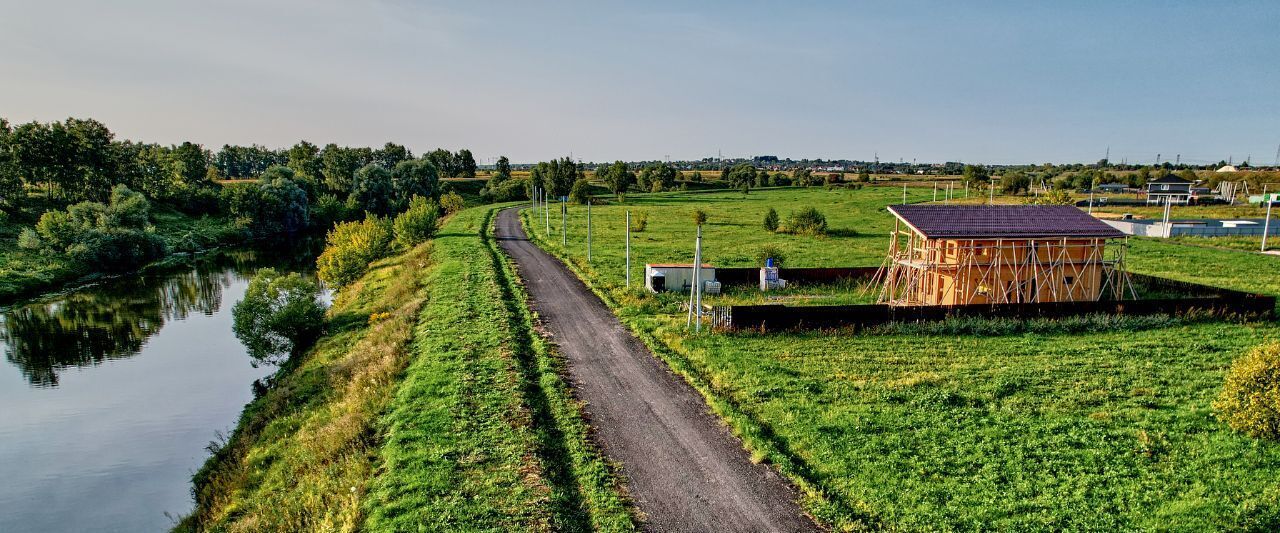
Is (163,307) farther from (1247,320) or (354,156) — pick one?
(354,156)

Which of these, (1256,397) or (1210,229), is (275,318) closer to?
(1256,397)

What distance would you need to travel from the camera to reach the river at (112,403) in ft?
57.1

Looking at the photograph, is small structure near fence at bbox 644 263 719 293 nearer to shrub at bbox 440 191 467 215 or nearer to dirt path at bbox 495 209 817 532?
dirt path at bbox 495 209 817 532

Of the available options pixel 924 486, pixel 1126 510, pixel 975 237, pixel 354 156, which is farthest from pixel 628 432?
pixel 354 156

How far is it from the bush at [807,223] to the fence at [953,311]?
3285 centimetres

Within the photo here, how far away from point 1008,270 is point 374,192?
264 ft

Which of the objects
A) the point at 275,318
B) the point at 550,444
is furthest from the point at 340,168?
the point at 550,444

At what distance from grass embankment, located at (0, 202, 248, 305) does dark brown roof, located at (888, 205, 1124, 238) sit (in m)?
52.8

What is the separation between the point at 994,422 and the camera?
1541 cm

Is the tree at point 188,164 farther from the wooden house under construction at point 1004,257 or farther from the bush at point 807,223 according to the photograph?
the wooden house under construction at point 1004,257

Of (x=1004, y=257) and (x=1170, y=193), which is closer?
(x=1004, y=257)

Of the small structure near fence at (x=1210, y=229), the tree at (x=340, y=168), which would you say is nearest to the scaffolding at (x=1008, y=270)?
the small structure near fence at (x=1210, y=229)

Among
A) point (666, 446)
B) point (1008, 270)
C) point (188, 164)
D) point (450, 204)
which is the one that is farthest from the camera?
point (188, 164)

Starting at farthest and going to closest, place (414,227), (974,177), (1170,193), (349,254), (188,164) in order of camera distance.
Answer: (974,177) → (188,164) → (1170,193) → (414,227) → (349,254)
